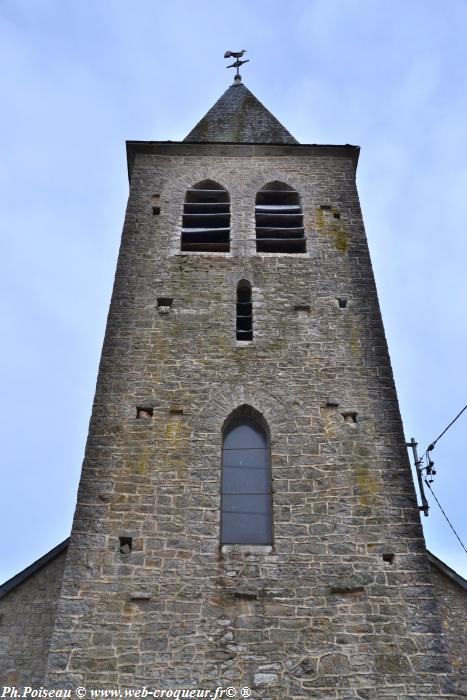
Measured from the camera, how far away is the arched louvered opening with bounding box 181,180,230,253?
11.1m

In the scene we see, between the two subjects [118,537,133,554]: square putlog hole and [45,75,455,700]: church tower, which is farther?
[118,537,133,554]: square putlog hole

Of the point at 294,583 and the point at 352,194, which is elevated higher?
the point at 352,194

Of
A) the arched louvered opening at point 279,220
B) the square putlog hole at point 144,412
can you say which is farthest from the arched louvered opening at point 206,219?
the square putlog hole at point 144,412

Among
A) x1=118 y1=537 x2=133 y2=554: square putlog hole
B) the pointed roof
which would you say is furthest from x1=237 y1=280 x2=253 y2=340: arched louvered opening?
the pointed roof

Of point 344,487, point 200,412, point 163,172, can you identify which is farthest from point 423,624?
point 163,172

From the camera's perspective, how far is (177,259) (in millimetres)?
10711

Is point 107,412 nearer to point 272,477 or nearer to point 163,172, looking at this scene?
point 272,477

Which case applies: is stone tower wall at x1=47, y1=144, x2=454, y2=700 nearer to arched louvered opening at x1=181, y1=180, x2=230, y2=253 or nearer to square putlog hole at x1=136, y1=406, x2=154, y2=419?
square putlog hole at x1=136, y1=406, x2=154, y2=419

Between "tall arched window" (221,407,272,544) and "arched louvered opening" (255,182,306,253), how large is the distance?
3.49 metres

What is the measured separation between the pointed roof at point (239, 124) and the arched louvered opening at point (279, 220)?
1729 mm

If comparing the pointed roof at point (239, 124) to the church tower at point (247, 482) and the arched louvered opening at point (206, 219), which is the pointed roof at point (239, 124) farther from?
the church tower at point (247, 482)

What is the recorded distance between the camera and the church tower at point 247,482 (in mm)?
6656

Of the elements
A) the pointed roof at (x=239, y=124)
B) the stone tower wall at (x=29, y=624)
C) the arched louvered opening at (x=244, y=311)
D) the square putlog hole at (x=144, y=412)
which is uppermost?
the pointed roof at (x=239, y=124)

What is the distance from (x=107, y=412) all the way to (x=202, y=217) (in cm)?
432
